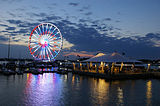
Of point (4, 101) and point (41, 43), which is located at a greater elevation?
point (41, 43)

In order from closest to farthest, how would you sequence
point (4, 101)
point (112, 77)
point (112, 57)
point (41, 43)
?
point (4, 101)
point (112, 77)
point (112, 57)
point (41, 43)

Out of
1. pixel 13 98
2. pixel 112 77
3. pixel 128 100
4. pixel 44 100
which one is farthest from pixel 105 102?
pixel 112 77

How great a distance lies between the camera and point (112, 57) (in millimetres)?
39094

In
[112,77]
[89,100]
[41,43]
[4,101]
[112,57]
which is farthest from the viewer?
[41,43]

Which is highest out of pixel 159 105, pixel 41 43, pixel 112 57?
pixel 41 43

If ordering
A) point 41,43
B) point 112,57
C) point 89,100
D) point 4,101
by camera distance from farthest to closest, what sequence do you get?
1. point 41,43
2. point 112,57
3. point 89,100
4. point 4,101

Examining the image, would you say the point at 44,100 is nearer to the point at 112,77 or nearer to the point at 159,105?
the point at 159,105

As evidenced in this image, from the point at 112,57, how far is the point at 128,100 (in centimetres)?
2102

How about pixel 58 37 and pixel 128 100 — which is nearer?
pixel 128 100

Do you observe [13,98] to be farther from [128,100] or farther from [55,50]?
[55,50]

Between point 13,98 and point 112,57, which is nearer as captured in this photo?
point 13,98

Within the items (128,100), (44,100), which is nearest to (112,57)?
(128,100)

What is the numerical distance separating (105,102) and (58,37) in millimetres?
35141

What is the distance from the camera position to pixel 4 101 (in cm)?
Answer: 1708
